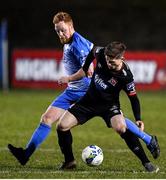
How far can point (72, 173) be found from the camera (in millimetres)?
8867

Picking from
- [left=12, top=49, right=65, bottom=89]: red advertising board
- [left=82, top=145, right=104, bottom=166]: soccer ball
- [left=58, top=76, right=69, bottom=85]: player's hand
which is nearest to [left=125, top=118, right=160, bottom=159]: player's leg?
[left=82, top=145, right=104, bottom=166]: soccer ball

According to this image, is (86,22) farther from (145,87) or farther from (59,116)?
(59,116)

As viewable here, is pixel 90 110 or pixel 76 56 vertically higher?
pixel 76 56

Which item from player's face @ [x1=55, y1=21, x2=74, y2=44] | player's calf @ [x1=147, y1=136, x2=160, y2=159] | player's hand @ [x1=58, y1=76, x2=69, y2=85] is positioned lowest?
player's calf @ [x1=147, y1=136, x2=160, y2=159]

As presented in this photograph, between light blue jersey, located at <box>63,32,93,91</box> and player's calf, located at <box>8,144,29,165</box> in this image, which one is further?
light blue jersey, located at <box>63,32,93,91</box>

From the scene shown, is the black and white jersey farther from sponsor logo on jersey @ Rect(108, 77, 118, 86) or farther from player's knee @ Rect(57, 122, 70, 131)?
player's knee @ Rect(57, 122, 70, 131)

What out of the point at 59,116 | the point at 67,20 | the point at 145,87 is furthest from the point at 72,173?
the point at 145,87

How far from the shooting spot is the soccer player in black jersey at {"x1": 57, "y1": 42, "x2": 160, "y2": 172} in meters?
8.84

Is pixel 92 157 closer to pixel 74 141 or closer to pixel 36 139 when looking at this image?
pixel 36 139

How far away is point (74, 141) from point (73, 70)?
3212 mm

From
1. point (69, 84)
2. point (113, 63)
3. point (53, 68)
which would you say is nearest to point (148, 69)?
point (53, 68)

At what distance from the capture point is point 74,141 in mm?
12688

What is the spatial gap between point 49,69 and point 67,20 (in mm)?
14975

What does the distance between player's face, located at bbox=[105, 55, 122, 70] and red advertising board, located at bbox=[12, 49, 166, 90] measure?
15.1 meters
